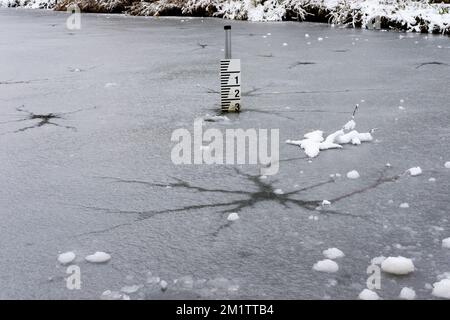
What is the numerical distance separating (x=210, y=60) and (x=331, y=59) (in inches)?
89.9

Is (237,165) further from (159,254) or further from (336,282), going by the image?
(336,282)

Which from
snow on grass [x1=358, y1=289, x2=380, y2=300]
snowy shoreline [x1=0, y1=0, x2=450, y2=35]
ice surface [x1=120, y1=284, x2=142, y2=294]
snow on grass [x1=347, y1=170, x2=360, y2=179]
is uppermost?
snowy shoreline [x1=0, y1=0, x2=450, y2=35]

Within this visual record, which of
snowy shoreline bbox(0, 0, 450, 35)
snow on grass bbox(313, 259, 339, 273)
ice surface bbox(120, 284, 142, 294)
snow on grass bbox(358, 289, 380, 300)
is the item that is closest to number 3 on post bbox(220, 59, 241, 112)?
snow on grass bbox(313, 259, 339, 273)

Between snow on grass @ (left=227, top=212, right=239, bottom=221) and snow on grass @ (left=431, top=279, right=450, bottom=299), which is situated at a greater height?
snow on grass @ (left=227, top=212, right=239, bottom=221)

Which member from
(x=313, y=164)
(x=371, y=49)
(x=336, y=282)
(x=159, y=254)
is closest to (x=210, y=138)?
(x=313, y=164)

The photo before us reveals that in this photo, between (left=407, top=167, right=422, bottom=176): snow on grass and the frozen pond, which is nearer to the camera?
the frozen pond

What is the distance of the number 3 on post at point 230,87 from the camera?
19.9ft

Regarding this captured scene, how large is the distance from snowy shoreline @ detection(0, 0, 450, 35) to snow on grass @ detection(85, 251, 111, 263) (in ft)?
40.4

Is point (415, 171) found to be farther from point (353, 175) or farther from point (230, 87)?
point (230, 87)

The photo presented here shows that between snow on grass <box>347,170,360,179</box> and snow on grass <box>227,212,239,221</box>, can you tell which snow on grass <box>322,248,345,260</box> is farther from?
snow on grass <box>347,170,360,179</box>

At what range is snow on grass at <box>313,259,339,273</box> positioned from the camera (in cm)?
270

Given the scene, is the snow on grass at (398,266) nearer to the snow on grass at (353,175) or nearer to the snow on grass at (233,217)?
the snow on grass at (233,217)

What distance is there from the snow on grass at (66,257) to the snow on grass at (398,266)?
5.32 feet
